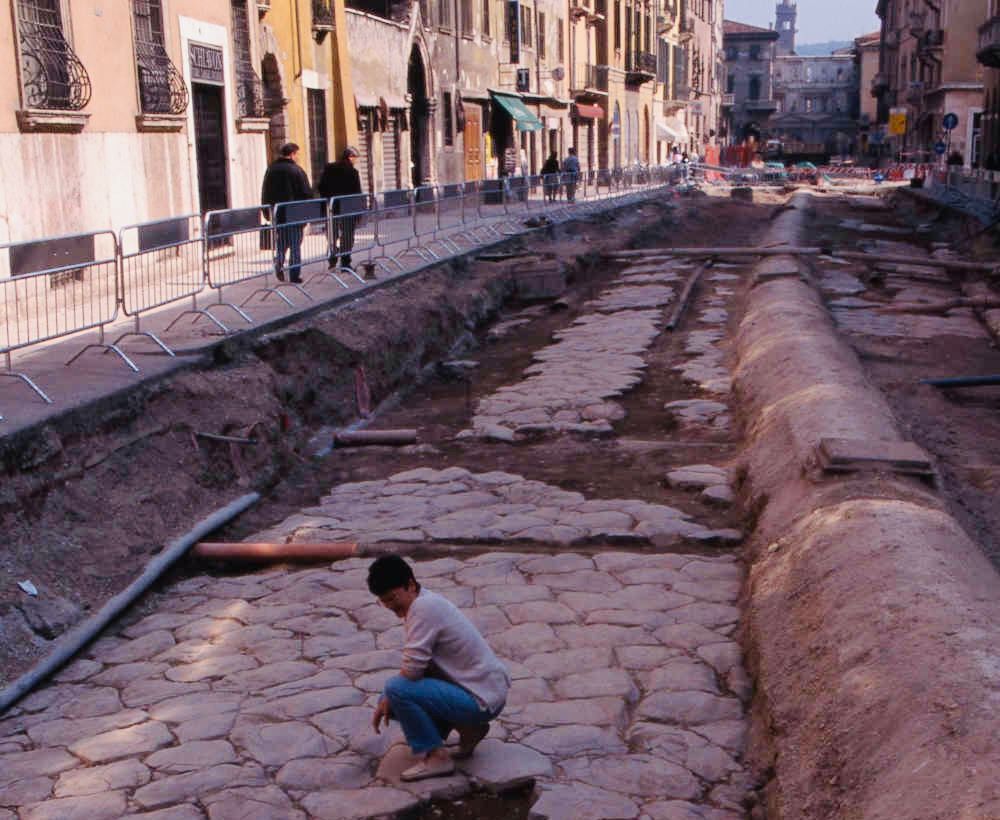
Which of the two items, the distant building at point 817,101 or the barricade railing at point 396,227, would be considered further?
the distant building at point 817,101

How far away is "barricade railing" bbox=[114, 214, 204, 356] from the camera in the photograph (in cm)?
913

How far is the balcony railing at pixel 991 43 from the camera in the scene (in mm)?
36938

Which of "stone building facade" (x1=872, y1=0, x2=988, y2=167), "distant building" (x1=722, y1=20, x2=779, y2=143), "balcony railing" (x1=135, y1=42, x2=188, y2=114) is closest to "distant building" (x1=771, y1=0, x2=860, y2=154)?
"distant building" (x1=722, y1=20, x2=779, y2=143)

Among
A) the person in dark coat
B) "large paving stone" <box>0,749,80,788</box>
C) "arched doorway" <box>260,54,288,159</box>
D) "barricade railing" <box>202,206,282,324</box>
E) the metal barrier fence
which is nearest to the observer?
"large paving stone" <box>0,749,80,788</box>

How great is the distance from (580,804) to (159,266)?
21.8 feet

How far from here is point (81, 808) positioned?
13.7 feet

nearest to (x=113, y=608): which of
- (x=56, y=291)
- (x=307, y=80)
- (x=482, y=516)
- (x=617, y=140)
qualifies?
(x=482, y=516)

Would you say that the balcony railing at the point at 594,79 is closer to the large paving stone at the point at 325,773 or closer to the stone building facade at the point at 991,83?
the stone building facade at the point at 991,83

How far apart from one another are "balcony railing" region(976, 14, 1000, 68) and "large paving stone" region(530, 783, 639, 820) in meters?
36.7

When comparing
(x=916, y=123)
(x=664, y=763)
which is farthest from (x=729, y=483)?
(x=916, y=123)

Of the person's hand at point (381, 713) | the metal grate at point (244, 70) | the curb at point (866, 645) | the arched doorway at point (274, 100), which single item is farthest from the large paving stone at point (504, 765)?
the arched doorway at point (274, 100)

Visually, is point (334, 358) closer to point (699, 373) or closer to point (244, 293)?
point (244, 293)

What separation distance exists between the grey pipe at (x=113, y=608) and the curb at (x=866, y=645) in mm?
2824

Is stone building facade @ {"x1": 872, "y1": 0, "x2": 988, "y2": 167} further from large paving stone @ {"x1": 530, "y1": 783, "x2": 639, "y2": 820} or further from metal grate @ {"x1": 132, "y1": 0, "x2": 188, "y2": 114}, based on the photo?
large paving stone @ {"x1": 530, "y1": 783, "x2": 639, "y2": 820}
